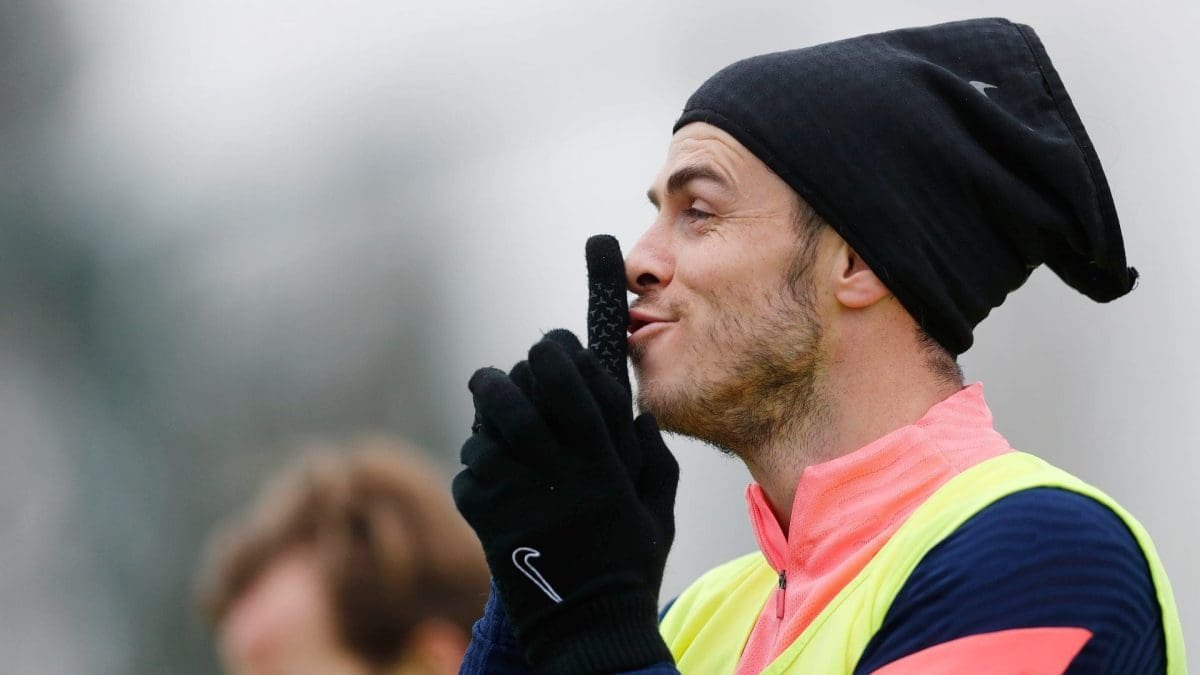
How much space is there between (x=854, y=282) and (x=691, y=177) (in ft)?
0.92

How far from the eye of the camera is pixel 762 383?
2252 millimetres

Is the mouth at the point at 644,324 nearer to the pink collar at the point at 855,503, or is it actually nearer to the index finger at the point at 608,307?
the index finger at the point at 608,307

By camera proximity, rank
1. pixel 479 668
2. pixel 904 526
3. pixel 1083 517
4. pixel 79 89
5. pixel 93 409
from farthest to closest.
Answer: pixel 79 89, pixel 93 409, pixel 479 668, pixel 904 526, pixel 1083 517

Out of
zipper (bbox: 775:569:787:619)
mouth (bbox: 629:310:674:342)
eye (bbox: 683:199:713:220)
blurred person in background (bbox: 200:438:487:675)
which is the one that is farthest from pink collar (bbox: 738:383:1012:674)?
blurred person in background (bbox: 200:438:487:675)

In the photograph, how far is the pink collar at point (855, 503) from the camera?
80.3 inches

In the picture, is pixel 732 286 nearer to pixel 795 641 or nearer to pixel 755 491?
pixel 755 491

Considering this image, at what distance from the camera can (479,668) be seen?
2.17 m

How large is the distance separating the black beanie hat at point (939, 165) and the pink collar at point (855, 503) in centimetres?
19

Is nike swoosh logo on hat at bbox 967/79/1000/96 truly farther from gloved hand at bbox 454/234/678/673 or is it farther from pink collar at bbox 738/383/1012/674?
gloved hand at bbox 454/234/678/673

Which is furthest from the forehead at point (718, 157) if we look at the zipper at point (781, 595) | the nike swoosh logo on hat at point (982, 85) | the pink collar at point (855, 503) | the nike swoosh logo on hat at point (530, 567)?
the nike swoosh logo on hat at point (530, 567)

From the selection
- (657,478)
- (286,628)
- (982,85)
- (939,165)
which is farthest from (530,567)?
(286,628)

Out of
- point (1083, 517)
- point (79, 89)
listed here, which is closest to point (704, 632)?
point (1083, 517)

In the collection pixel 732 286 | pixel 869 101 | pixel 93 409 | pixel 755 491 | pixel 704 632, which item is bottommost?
pixel 93 409

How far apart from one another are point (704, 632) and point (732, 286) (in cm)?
50
